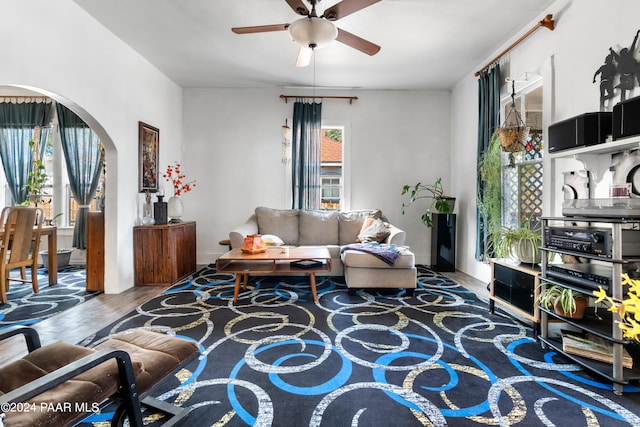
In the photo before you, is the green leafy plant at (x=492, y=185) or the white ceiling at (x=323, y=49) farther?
the green leafy plant at (x=492, y=185)

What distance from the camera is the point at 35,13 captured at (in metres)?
2.46

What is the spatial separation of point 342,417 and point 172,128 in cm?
458

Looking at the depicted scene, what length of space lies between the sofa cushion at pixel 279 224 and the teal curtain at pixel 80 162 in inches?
104

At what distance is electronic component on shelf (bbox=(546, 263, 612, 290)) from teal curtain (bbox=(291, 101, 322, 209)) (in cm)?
333

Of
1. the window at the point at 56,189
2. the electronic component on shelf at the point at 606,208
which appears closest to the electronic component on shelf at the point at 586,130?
the electronic component on shelf at the point at 606,208

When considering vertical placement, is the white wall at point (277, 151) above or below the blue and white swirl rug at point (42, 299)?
above

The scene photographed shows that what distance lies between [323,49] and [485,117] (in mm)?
2101

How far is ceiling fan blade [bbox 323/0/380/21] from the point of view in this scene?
2133 millimetres

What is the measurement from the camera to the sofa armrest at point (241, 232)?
378cm

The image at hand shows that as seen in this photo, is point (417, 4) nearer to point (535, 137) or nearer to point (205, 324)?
point (535, 137)

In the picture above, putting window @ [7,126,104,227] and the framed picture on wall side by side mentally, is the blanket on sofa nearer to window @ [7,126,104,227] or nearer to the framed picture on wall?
the framed picture on wall

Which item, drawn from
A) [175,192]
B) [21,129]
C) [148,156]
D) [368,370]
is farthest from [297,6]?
[21,129]

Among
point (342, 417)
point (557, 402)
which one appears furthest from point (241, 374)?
point (557, 402)

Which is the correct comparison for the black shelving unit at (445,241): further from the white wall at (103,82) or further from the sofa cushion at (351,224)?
the white wall at (103,82)
